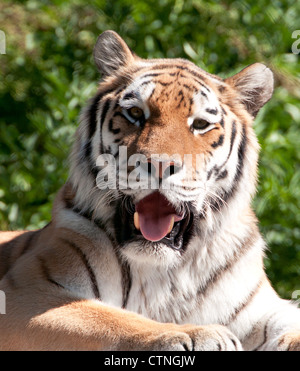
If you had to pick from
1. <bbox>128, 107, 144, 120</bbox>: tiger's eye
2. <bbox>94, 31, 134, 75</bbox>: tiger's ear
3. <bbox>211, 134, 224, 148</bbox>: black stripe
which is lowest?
<bbox>211, 134, 224, 148</bbox>: black stripe

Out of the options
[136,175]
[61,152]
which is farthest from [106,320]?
[61,152]

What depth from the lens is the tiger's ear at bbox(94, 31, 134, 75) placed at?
8.13ft

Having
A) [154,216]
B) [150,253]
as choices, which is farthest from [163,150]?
[150,253]

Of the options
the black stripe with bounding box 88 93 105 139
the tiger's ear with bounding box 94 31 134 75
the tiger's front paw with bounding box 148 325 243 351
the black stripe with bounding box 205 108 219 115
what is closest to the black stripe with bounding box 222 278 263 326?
the tiger's front paw with bounding box 148 325 243 351

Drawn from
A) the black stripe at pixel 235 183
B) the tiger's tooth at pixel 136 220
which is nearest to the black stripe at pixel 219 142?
the black stripe at pixel 235 183

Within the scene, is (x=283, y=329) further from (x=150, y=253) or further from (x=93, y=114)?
(x=93, y=114)

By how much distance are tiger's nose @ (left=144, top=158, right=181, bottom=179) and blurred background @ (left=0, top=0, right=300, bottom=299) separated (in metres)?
2.14

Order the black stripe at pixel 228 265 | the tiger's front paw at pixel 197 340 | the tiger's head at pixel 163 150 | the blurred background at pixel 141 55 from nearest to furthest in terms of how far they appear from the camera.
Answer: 1. the tiger's front paw at pixel 197 340
2. the tiger's head at pixel 163 150
3. the black stripe at pixel 228 265
4. the blurred background at pixel 141 55

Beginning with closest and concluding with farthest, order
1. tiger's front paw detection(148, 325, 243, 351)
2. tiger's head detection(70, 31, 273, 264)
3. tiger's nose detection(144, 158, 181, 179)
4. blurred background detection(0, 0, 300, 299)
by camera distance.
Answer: tiger's front paw detection(148, 325, 243, 351), tiger's nose detection(144, 158, 181, 179), tiger's head detection(70, 31, 273, 264), blurred background detection(0, 0, 300, 299)

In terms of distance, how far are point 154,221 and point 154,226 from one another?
2 centimetres

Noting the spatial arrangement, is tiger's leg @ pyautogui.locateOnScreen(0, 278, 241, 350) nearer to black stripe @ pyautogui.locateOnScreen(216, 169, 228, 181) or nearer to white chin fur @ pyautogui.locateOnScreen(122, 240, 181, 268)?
white chin fur @ pyautogui.locateOnScreen(122, 240, 181, 268)

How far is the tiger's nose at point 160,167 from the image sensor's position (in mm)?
1938

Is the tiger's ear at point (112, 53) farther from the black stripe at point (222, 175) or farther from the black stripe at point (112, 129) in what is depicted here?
the black stripe at point (222, 175)
